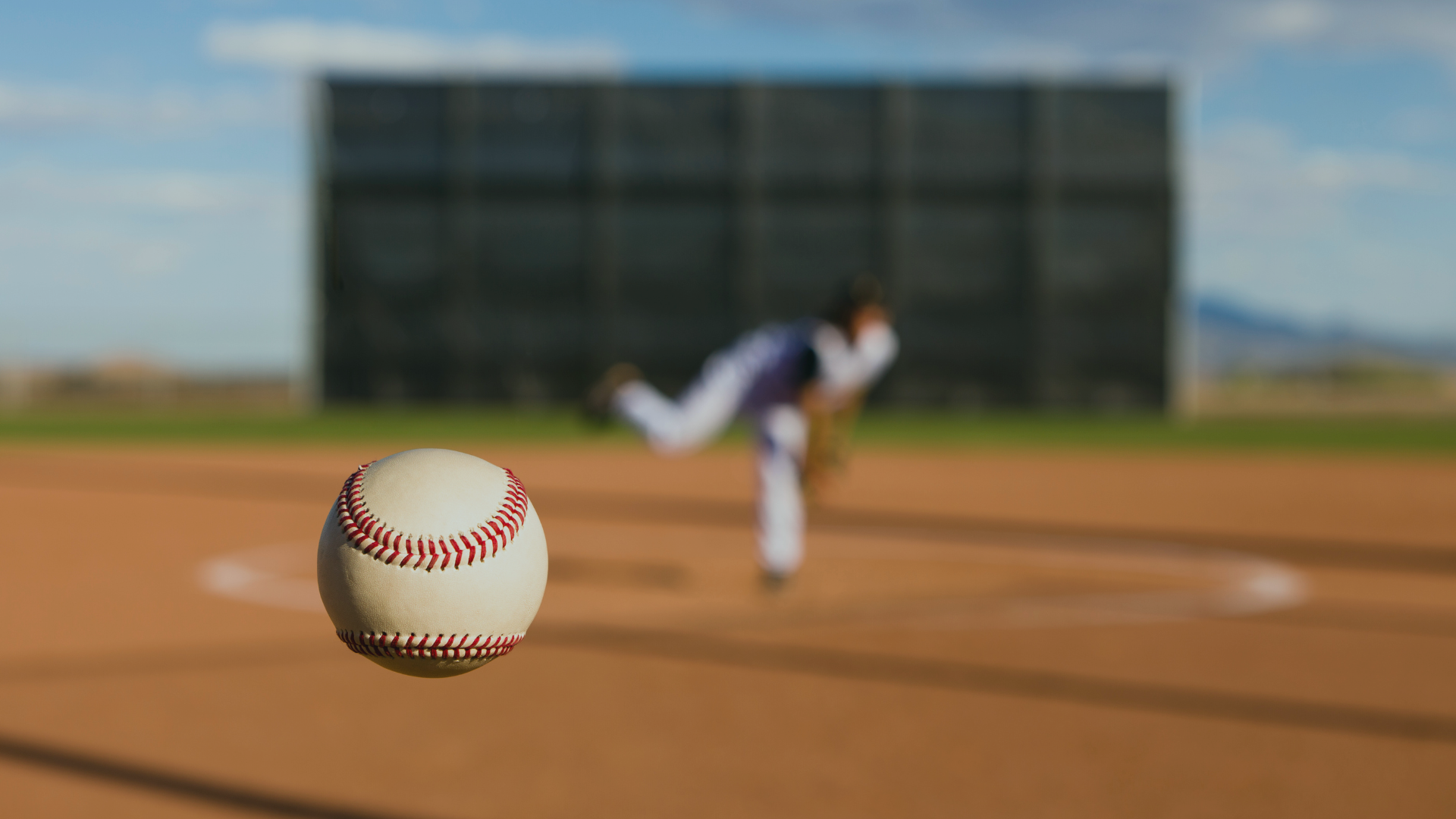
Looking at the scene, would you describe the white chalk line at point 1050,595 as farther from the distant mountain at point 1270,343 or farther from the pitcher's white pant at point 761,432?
the distant mountain at point 1270,343

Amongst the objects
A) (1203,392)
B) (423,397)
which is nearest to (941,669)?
(423,397)

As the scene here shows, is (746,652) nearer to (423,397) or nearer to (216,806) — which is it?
(216,806)

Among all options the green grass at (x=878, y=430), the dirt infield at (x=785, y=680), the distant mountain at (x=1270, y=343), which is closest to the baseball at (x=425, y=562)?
the dirt infield at (x=785, y=680)

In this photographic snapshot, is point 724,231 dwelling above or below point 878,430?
above

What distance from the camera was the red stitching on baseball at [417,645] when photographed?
175 cm

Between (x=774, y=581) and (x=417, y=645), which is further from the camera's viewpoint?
(x=774, y=581)

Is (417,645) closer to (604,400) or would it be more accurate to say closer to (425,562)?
(425,562)

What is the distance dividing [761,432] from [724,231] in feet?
51.7

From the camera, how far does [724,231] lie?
2181cm

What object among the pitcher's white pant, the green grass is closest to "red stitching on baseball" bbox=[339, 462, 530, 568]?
the pitcher's white pant

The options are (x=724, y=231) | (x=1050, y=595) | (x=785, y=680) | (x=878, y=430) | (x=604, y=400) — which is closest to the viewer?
(x=785, y=680)

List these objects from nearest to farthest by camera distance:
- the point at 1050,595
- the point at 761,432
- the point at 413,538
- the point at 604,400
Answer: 1. the point at 413,538
2. the point at 1050,595
3. the point at 761,432
4. the point at 604,400

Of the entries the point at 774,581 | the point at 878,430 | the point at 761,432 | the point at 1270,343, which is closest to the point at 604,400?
the point at 761,432

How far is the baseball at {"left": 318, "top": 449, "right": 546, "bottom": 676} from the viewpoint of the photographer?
172cm
